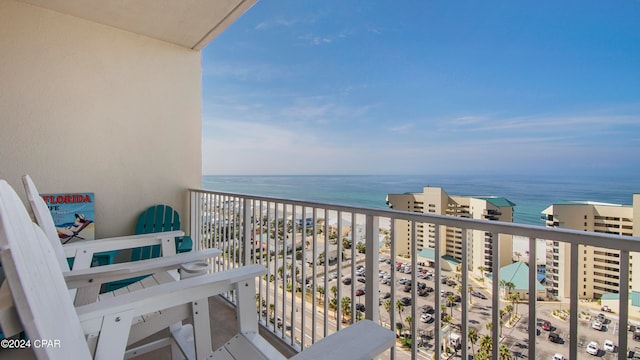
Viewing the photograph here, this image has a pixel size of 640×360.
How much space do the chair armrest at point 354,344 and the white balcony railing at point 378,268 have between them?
0.66 meters

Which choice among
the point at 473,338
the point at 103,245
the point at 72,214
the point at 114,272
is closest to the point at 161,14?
the point at 72,214

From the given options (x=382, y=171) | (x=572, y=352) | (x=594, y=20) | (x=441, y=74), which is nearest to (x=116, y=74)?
(x=572, y=352)

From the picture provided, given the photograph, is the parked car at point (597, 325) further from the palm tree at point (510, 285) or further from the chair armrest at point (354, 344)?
the chair armrest at point (354, 344)

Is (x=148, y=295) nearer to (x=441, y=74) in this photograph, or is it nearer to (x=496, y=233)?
(x=496, y=233)

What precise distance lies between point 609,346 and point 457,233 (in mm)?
635

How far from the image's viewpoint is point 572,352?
0.99 metres

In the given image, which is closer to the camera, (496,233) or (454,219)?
(496,233)

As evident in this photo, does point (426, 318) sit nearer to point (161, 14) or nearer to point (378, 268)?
point (378, 268)

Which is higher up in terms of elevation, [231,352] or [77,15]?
[77,15]

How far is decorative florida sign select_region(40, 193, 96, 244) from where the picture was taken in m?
2.81

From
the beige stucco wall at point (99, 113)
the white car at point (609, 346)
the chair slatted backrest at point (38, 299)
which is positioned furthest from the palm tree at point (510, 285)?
the beige stucco wall at point (99, 113)

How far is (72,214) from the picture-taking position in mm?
2854

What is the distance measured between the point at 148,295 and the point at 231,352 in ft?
1.57

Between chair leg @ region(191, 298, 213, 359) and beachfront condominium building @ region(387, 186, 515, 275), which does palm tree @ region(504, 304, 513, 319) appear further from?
chair leg @ region(191, 298, 213, 359)
